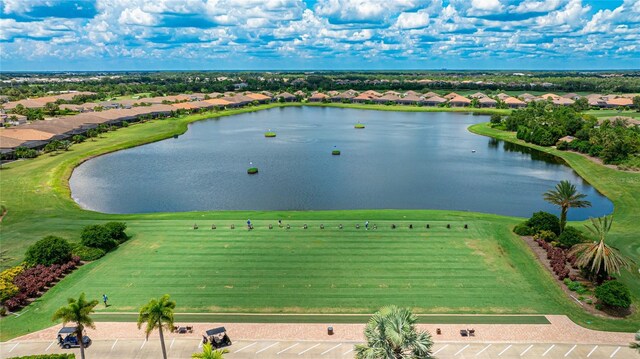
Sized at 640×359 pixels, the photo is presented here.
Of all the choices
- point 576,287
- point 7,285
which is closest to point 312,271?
point 576,287

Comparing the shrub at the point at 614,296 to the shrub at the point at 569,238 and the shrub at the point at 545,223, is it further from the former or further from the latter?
the shrub at the point at 545,223

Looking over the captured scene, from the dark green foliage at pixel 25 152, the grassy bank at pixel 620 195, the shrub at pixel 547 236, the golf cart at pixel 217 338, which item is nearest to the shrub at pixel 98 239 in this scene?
the golf cart at pixel 217 338

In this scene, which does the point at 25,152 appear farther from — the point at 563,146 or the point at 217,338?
the point at 563,146

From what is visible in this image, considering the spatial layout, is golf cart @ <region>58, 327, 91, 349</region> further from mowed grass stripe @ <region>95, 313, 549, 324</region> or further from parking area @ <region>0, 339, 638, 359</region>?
mowed grass stripe @ <region>95, 313, 549, 324</region>

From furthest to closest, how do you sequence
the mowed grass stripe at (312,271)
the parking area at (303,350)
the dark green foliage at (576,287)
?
the dark green foliage at (576,287), the mowed grass stripe at (312,271), the parking area at (303,350)

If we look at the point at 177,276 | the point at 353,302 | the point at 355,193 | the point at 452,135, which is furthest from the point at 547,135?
the point at 177,276

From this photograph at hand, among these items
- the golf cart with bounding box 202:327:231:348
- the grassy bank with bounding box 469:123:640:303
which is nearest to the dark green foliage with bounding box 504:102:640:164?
the grassy bank with bounding box 469:123:640:303

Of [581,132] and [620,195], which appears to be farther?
[581,132]
